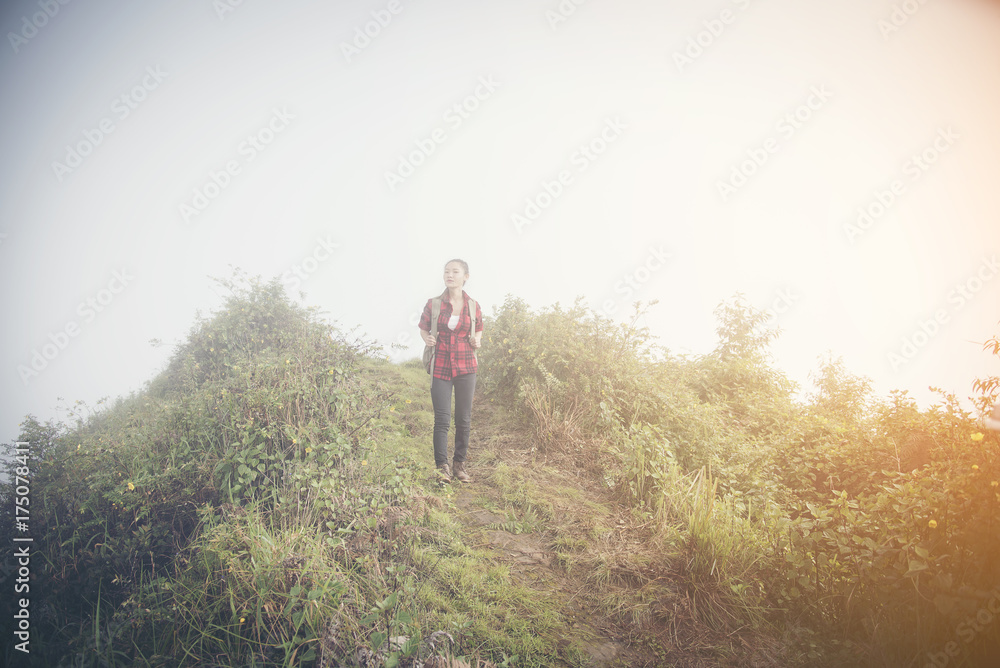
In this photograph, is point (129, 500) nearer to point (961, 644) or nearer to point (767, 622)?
point (767, 622)

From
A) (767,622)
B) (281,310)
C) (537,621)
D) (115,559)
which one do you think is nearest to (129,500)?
(115,559)

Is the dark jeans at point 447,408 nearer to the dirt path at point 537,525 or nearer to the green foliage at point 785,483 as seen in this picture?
the dirt path at point 537,525

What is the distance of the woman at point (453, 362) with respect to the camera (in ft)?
16.2

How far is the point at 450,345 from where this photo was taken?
16.3 ft

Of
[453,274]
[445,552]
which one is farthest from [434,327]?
[445,552]

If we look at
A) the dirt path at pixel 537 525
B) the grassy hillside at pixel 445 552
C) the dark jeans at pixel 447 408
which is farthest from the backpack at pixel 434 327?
the dirt path at pixel 537 525

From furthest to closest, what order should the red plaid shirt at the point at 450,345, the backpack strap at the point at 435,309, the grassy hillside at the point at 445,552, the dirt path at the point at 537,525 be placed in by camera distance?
the backpack strap at the point at 435,309 → the red plaid shirt at the point at 450,345 → the dirt path at the point at 537,525 → the grassy hillside at the point at 445,552

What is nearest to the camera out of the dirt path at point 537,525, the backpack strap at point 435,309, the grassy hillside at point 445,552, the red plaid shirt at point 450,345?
the grassy hillside at point 445,552

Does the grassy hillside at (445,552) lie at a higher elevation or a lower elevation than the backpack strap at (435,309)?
lower

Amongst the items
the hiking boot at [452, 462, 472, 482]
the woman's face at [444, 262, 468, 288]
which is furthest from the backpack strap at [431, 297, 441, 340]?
the hiking boot at [452, 462, 472, 482]

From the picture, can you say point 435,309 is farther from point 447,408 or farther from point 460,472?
point 460,472

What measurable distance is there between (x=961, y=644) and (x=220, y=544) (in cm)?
468

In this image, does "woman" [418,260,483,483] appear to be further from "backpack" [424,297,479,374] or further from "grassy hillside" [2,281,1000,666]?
"grassy hillside" [2,281,1000,666]

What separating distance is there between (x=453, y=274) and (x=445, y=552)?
3074 mm
